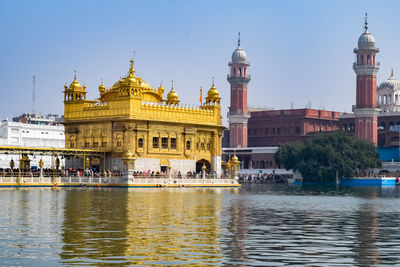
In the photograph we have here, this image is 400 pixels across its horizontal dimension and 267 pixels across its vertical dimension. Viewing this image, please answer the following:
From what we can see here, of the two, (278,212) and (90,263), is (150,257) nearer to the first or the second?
(90,263)

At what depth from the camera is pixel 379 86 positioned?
14738cm

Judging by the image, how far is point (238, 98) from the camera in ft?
460

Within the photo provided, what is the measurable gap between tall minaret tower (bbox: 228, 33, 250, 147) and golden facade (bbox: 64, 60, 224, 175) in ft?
209

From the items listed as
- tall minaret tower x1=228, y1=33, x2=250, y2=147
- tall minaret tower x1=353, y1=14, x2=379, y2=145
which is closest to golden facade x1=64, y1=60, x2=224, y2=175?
tall minaret tower x1=353, y1=14, x2=379, y2=145

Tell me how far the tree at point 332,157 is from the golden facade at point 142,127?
2333 centimetres

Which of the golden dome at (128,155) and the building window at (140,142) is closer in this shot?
the golden dome at (128,155)

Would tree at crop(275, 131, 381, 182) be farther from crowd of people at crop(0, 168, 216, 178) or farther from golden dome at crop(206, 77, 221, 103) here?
crowd of people at crop(0, 168, 216, 178)

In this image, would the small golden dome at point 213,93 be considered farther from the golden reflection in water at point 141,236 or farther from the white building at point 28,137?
the golden reflection in water at point 141,236

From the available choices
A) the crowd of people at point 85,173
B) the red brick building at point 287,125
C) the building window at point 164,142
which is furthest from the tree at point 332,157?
the red brick building at point 287,125

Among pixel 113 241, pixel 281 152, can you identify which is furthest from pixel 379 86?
pixel 113 241

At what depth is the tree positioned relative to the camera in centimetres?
9481

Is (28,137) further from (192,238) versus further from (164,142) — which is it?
(192,238)

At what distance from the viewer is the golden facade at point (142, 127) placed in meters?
66.9

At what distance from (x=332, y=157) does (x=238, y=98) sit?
47964mm
